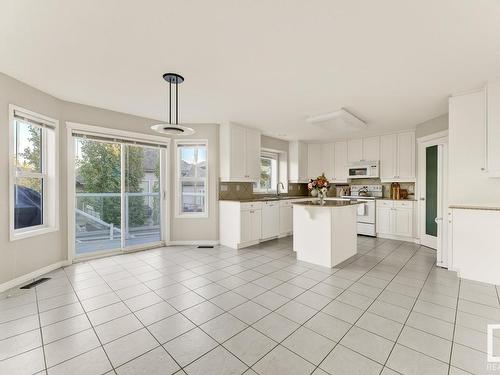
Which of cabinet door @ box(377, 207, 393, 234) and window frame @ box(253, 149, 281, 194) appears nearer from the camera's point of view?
cabinet door @ box(377, 207, 393, 234)

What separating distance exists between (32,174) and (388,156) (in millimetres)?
6943

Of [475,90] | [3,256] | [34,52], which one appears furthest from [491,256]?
[3,256]

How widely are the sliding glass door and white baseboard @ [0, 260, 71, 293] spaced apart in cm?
30

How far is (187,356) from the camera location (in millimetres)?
1676

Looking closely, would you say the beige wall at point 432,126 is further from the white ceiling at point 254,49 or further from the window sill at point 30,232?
the window sill at point 30,232

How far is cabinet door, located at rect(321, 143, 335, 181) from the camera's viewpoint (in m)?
6.68

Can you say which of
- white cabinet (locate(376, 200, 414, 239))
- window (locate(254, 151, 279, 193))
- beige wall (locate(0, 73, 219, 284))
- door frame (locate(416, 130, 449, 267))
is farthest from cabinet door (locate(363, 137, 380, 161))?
beige wall (locate(0, 73, 219, 284))

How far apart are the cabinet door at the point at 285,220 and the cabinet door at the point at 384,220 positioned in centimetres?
212

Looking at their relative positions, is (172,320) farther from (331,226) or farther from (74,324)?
(331,226)

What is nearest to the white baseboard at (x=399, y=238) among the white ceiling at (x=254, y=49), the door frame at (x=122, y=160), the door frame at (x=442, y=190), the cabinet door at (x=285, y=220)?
the door frame at (x=442, y=190)

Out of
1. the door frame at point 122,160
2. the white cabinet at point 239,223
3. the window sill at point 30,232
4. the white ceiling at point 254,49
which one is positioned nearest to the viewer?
the white ceiling at point 254,49

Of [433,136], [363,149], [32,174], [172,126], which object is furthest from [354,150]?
[32,174]

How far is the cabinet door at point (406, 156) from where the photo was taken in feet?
17.4

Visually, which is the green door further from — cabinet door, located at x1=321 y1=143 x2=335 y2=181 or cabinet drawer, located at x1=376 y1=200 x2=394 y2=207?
cabinet door, located at x1=321 y1=143 x2=335 y2=181
